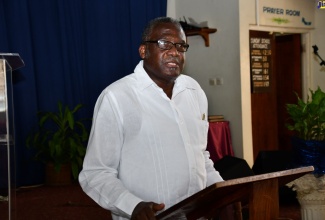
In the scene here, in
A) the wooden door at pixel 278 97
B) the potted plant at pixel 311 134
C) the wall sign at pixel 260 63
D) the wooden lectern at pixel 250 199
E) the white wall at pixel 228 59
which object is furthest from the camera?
the wooden door at pixel 278 97

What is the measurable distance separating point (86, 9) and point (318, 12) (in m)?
3.53

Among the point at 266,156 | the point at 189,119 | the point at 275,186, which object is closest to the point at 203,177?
the point at 189,119

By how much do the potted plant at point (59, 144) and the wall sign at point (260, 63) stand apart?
92.7 inches

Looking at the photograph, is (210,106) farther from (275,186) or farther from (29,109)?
(275,186)

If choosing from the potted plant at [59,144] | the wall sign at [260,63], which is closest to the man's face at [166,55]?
the potted plant at [59,144]

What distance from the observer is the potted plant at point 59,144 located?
5.55 meters

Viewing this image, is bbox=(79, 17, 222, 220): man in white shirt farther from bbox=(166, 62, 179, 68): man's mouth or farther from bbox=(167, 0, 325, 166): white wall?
bbox=(167, 0, 325, 166): white wall

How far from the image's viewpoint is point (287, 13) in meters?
6.81

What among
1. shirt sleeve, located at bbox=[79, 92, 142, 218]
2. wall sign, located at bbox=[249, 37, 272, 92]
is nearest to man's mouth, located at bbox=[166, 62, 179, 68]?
shirt sleeve, located at bbox=[79, 92, 142, 218]

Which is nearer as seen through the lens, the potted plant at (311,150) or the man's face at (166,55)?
the man's face at (166,55)

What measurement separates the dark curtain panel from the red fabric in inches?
56.5

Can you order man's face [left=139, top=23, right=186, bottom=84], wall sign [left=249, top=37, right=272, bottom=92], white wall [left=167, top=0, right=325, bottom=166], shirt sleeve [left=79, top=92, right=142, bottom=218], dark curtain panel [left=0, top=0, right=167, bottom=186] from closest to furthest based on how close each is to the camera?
1. shirt sleeve [left=79, top=92, right=142, bottom=218]
2. man's face [left=139, top=23, right=186, bottom=84]
3. dark curtain panel [left=0, top=0, right=167, bottom=186]
4. white wall [left=167, top=0, right=325, bottom=166]
5. wall sign [left=249, top=37, right=272, bottom=92]

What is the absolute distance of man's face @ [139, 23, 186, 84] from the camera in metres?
1.53

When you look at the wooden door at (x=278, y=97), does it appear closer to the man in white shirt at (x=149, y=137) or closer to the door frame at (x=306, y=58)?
the door frame at (x=306, y=58)
